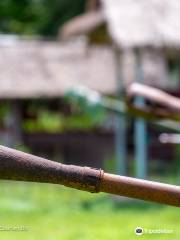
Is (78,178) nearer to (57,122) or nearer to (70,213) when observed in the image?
(70,213)

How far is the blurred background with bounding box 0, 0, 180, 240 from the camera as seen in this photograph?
806 cm

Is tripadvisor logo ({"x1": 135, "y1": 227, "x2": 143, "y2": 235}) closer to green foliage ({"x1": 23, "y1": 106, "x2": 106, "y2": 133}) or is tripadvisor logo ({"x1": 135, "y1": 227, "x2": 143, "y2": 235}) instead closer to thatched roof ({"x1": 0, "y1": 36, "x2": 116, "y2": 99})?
green foliage ({"x1": 23, "y1": 106, "x2": 106, "y2": 133})

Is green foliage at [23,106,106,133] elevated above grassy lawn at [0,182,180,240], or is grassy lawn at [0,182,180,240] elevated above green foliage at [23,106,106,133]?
green foliage at [23,106,106,133]

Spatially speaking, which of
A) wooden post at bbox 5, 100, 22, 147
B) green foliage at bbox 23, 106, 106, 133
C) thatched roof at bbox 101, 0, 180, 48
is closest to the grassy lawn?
thatched roof at bbox 101, 0, 180, 48

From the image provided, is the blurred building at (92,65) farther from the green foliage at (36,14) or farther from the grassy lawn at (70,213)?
the green foliage at (36,14)

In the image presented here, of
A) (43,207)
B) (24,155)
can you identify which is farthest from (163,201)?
(43,207)

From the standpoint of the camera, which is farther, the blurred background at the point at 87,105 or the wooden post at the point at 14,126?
the wooden post at the point at 14,126

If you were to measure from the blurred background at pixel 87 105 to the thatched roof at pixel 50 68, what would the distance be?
0.09ft

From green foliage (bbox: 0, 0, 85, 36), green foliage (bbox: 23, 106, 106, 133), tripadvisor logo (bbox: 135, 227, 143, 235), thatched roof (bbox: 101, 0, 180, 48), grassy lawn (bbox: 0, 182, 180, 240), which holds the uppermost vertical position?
green foliage (bbox: 0, 0, 85, 36)

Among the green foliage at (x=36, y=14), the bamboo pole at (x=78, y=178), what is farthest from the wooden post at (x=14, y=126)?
the bamboo pole at (x=78, y=178)

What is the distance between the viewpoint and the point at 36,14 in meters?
27.7

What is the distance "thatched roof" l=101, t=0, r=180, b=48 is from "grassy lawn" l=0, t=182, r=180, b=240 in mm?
2033

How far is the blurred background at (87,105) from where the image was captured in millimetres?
8062

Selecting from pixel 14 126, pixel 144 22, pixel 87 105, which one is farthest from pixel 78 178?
pixel 14 126
